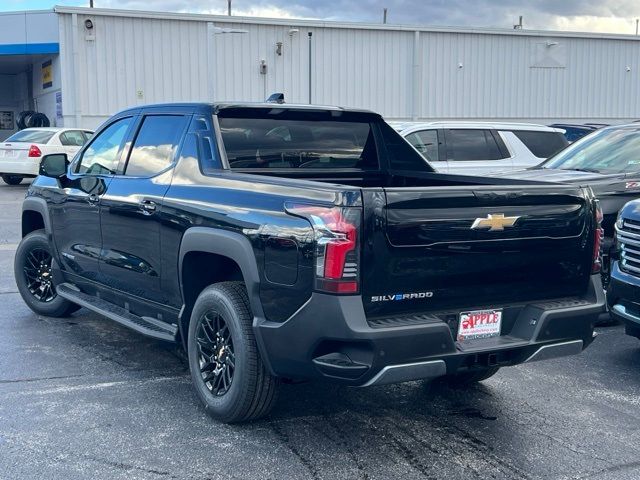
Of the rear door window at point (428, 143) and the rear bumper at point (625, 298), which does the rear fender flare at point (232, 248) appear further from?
the rear door window at point (428, 143)

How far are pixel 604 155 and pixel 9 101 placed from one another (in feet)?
125

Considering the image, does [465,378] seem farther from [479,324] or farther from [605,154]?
[605,154]

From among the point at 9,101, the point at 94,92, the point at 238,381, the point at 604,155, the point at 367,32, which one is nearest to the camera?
the point at 238,381

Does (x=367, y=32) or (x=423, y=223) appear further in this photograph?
(x=367, y=32)

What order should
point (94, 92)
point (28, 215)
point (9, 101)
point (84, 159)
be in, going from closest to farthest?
point (84, 159) < point (28, 215) < point (94, 92) < point (9, 101)

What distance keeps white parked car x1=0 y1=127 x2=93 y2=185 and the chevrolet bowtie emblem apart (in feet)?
56.5

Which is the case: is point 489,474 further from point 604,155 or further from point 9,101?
point 9,101

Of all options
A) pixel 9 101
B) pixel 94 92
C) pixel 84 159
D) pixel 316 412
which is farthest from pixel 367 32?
pixel 316 412

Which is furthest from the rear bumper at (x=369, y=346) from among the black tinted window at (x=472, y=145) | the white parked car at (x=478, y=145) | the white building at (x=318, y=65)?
the white building at (x=318, y=65)

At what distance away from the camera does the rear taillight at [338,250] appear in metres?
3.79

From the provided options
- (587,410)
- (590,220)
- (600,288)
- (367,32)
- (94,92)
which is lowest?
(587,410)

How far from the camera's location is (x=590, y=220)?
4.55 metres

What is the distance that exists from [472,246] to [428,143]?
26.0 ft

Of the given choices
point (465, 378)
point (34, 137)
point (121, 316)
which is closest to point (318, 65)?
point (34, 137)
